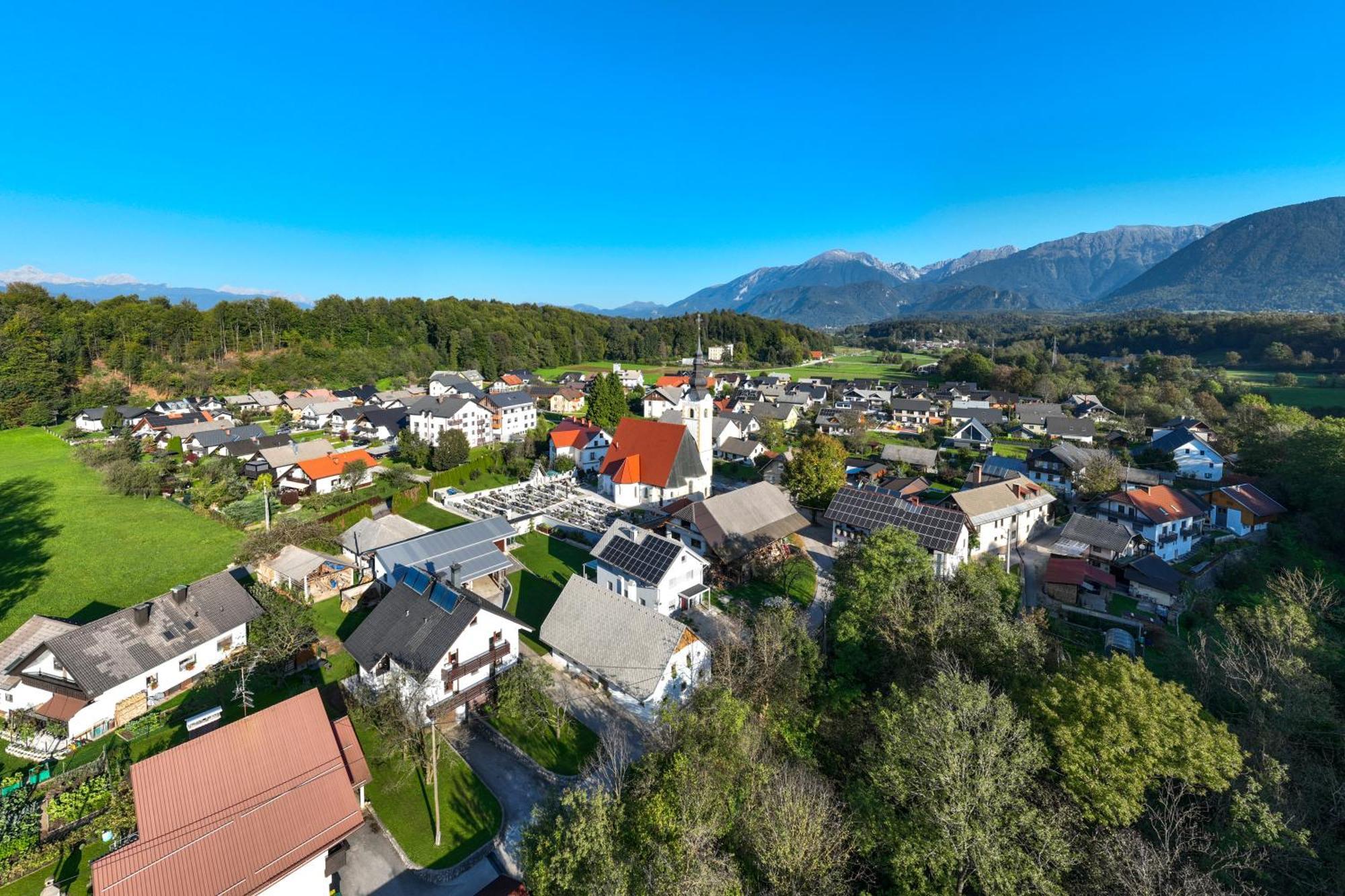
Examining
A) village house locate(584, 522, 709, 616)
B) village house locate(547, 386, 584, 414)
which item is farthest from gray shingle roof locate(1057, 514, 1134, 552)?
village house locate(547, 386, 584, 414)

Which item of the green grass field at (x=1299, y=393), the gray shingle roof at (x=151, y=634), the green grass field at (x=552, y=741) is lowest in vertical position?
the green grass field at (x=552, y=741)

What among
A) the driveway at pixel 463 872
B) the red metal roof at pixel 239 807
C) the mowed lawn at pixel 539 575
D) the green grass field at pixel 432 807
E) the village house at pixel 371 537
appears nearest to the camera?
the red metal roof at pixel 239 807

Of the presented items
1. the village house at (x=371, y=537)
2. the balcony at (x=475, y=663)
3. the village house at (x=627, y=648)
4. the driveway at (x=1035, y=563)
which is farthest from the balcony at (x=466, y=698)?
the driveway at (x=1035, y=563)

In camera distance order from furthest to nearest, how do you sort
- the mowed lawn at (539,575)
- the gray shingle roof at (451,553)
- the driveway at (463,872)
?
the gray shingle roof at (451,553) → the mowed lawn at (539,575) → the driveway at (463,872)

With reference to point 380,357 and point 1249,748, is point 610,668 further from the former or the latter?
point 380,357

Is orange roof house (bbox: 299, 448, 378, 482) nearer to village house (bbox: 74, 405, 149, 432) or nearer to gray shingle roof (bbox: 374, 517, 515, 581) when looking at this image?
gray shingle roof (bbox: 374, 517, 515, 581)

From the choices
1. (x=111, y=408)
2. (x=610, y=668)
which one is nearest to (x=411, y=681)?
(x=610, y=668)

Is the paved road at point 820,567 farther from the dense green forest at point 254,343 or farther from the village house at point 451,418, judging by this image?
the dense green forest at point 254,343
